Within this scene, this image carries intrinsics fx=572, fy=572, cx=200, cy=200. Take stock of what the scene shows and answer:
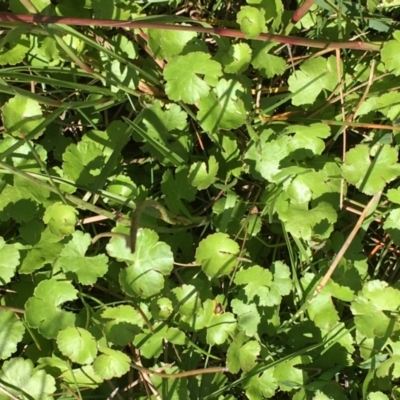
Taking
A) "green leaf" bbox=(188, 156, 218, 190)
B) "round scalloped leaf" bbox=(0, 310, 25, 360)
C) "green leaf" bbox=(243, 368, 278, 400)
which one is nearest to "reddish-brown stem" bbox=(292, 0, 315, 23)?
"green leaf" bbox=(188, 156, 218, 190)

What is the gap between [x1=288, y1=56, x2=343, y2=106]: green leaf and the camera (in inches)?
73.2

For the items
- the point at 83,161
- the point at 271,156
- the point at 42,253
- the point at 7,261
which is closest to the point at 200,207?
the point at 271,156

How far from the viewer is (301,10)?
1.78 meters

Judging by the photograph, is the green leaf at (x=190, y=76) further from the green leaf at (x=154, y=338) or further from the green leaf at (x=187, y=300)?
the green leaf at (x=154, y=338)

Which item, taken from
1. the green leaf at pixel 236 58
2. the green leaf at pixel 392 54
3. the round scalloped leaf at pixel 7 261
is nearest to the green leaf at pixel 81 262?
the round scalloped leaf at pixel 7 261

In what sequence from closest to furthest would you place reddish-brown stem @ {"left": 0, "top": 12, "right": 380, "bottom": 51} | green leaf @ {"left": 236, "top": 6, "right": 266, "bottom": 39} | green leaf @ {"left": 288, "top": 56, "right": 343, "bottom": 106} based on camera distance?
reddish-brown stem @ {"left": 0, "top": 12, "right": 380, "bottom": 51}
green leaf @ {"left": 236, "top": 6, "right": 266, "bottom": 39}
green leaf @ {"left": 288, "top": 56, "right": 343, "bottom": 106}

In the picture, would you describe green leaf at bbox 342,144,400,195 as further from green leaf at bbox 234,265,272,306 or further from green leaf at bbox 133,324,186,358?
green leaf at bbox 133,324,186,358

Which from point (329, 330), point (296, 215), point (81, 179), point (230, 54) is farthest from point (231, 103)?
point (329, 330)

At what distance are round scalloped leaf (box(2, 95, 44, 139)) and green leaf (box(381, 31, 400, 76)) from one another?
3.55ft

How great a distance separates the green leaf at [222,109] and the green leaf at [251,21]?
155 millimetres

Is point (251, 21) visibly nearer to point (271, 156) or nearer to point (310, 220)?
point (271, 156)

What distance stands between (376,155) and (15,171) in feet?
3.57

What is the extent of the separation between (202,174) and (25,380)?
822 millimetres

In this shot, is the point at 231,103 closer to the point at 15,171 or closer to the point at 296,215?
the point at 296,215
